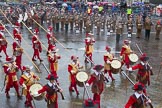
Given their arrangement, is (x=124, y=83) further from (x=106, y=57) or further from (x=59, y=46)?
(x=59, y=46)

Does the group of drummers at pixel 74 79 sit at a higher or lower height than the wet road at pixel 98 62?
higher

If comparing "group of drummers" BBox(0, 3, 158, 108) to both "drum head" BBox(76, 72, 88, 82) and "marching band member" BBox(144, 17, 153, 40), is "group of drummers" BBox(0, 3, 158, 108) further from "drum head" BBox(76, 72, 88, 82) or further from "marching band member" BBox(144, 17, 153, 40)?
"marching band member" BBox(144, 17, 153, 40)

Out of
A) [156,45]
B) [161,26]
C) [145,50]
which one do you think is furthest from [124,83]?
[161,26]

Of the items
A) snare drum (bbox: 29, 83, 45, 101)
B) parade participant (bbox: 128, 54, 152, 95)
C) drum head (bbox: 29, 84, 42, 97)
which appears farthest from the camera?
parade participant (bbox: 128, 54, 152, 95)

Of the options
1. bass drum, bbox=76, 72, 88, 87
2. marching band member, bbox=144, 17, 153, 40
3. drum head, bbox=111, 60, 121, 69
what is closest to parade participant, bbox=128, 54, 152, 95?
drum head, bbox=111, 60, 121, 69

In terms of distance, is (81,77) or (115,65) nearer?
(81,77)

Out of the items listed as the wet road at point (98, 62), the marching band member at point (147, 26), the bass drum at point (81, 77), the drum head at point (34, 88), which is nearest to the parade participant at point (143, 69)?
the wet road at point (98, 62)

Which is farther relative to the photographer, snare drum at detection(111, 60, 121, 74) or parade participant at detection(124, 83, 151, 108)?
snare drum at detection(111, 60, 121, 74)

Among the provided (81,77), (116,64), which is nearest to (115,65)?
(116,64)

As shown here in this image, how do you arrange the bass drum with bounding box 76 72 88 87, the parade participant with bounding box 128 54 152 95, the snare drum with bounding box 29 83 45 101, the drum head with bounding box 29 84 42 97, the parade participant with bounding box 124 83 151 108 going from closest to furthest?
the parade participant with bounding box 124 83 151 108 → the snare drum with bounding box 29 83 45 101 → the drum head with bounding box 29 84 42 97 → the bass drum with bounding box 76 72 88 87 → the parade participant with bounding box 128 54 152 95

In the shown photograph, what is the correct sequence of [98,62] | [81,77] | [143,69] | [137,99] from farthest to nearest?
[98,62], [143,69], [81,77], [137,99]

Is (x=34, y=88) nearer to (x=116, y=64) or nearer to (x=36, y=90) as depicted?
(x=36, y=90)

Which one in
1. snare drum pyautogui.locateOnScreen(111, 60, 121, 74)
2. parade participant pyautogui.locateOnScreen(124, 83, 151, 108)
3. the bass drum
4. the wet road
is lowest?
the wet road

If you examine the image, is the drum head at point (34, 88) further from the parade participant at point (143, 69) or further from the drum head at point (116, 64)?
the drum head at point (116, 64)
